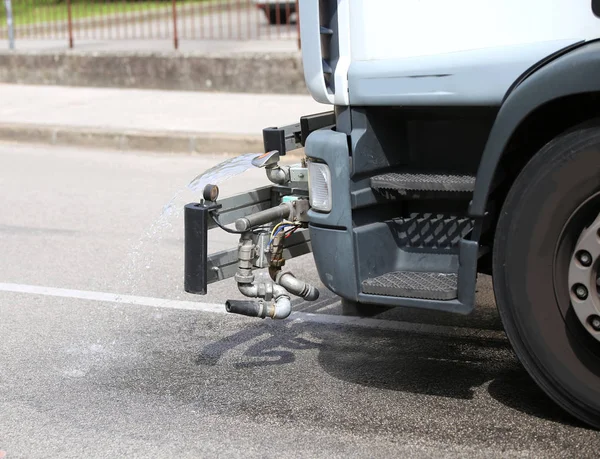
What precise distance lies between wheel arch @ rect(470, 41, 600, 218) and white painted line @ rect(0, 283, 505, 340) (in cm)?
137

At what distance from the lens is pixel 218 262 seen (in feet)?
14.5

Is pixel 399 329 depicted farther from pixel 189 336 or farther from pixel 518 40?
pixel 518 40

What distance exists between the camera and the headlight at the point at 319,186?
13.4 ft

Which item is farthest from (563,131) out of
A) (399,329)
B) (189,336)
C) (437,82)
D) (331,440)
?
(189,336)

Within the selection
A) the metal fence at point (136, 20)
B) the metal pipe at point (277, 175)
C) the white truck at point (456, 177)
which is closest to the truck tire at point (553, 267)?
the white truck at point (456, 177)

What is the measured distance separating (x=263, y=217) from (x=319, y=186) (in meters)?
0.37

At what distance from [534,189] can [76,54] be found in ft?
36.5

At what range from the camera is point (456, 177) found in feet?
13.0

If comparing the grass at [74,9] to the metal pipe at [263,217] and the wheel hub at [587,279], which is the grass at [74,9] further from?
the wheel hub at [587,279]

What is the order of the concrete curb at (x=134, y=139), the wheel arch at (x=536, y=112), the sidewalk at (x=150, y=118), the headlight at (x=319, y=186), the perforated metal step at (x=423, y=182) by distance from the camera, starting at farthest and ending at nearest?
1. the sidewalk at (x=150, y=118)
2. the concrete curb at (x=134, y=139)
3. the headlight at (x=319, y=186)
4. the perforated metal step at (x=423, y=182)
5. the wheel arch at (x=536, y=112)

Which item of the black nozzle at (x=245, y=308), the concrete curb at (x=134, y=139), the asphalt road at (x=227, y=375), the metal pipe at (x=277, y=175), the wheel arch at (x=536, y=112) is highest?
the wheel arch at (x=536, y=112)

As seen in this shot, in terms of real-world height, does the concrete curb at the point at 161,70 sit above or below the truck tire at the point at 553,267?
above

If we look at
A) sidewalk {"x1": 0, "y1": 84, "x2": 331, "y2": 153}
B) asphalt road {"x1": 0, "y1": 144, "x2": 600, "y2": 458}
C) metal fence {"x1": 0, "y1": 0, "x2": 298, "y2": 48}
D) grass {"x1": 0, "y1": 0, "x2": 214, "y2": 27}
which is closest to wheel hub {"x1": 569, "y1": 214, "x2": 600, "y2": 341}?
asphalt road {"x1": 0, "y1": 144, "x2": 600, "y2": 458}

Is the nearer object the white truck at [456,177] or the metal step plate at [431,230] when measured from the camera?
the white truck at [456,177]
